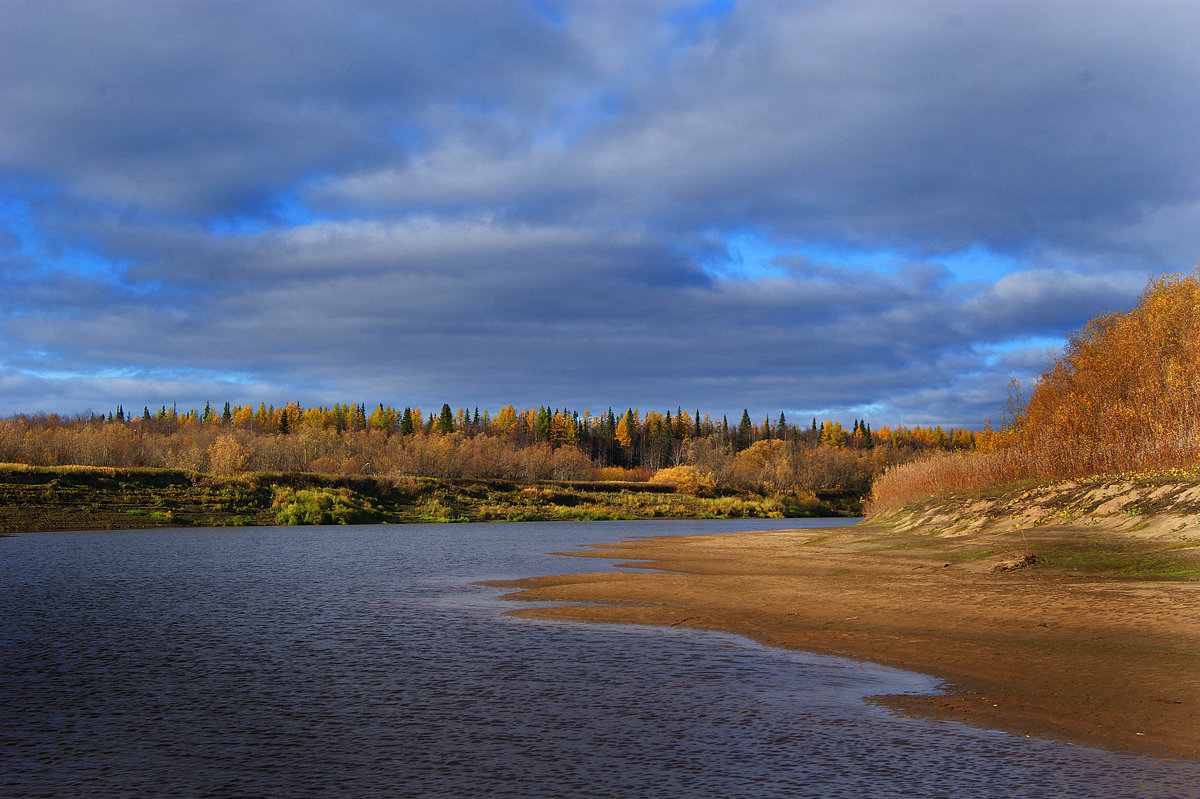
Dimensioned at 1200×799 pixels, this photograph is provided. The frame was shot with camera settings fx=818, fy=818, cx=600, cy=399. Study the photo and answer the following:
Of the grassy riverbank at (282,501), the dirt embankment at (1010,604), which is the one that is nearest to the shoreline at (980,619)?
the dirt embankment at (1010,604)

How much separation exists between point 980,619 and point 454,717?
484 inches

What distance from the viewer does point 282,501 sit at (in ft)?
255

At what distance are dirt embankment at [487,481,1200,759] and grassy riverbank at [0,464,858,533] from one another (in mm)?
48794

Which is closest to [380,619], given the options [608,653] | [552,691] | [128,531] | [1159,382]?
[608,653]

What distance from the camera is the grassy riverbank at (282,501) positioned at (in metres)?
64.4

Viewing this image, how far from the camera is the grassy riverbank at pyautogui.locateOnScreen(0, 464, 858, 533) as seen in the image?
64.4 m

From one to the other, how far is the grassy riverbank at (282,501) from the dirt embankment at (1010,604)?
48.8 metres

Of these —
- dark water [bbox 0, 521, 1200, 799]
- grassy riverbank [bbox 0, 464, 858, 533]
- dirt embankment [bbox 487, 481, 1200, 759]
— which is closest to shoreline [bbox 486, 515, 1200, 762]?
dirt embankment [bbox 487, 481, 1200, 759]

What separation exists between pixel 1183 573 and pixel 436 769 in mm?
19181

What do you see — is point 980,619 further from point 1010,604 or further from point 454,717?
point 454,717

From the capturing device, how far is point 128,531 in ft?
197

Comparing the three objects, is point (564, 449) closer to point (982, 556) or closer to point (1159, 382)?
point (1159, 382)

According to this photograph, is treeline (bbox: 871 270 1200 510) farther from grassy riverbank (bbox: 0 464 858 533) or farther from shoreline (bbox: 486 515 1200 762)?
grassy riverbank (bbox: 0 464 858 533)

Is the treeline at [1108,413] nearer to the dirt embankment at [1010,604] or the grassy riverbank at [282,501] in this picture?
the dirt embankment at [1010,604]
